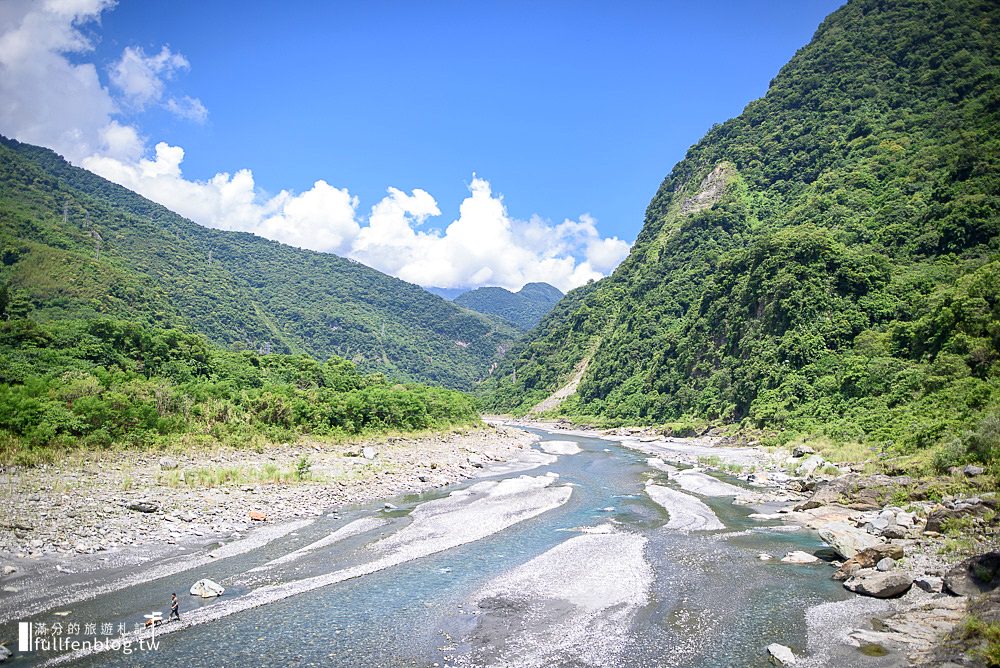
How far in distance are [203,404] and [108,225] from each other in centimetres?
15080

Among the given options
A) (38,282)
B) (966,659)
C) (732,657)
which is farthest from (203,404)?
(38,282)

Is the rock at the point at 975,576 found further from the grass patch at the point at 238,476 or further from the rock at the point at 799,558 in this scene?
the grass patch at the point at 238,476

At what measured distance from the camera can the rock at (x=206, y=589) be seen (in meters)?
17.0

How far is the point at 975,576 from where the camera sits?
51.8 feet

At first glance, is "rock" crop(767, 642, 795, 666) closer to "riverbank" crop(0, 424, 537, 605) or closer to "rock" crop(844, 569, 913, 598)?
"rock" crop(844, 569, 913, 598)

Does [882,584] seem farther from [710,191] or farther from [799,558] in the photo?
[710,191]

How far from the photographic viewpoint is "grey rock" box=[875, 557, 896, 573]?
18641mm

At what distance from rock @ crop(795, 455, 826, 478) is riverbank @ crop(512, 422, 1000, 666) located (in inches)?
47.9

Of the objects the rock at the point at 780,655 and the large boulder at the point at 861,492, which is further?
the large boulder at the point at 861,492

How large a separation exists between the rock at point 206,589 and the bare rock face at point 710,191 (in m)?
150

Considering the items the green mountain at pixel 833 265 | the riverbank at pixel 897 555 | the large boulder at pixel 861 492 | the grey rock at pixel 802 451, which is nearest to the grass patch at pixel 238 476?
the riverbank at pixel 897 555

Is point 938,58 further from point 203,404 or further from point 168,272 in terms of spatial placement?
point 168,272

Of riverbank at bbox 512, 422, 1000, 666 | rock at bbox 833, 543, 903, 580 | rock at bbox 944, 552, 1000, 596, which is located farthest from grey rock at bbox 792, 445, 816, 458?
rock at bbox 944, 552, 1000, 596

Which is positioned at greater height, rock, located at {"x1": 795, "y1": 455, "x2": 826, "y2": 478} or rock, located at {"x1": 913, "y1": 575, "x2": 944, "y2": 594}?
rock, located at {"x1": 913, "y1": 575, "x2": 944, "y2": 594}
